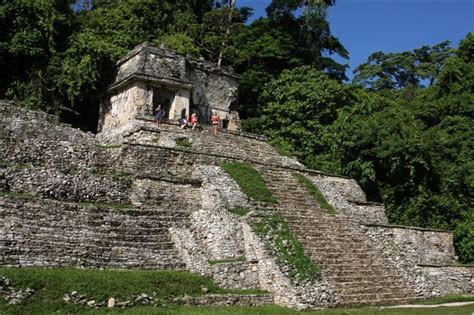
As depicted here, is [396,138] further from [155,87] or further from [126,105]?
[126,105]

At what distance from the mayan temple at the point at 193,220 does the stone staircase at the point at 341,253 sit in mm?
41

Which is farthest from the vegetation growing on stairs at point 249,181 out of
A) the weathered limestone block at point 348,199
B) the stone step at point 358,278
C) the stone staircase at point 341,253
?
the stone step at point 358,278

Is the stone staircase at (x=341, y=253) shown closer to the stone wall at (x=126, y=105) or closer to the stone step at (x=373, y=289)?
the stone step at (x=373, y=289)

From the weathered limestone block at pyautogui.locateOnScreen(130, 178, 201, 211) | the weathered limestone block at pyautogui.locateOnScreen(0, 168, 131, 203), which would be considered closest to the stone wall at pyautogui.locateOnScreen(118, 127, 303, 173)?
the weathered limestone block at pyautogui.locateOnScreen(130, 178, 201, 211)

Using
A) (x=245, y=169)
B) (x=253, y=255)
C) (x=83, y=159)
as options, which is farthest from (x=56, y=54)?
(x=253, y=255)

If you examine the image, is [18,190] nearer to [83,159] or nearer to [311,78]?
[83,159]

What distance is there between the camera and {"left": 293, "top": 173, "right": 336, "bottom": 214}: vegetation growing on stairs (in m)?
16.6

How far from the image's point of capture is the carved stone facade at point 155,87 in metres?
23.4

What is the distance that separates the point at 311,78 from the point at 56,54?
544 inches

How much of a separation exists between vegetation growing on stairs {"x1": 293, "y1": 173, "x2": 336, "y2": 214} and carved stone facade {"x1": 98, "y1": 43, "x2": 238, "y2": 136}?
314 inches

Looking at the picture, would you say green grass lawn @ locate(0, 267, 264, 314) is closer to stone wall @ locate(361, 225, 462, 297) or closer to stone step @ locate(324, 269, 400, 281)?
stone step @ locate(324, 269, 400, 281)

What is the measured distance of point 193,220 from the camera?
45.8 feet

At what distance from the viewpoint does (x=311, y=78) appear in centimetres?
2883

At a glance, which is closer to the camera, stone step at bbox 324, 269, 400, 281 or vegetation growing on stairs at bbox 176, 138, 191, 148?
stone step at bbox 324, 269, 400, 281
